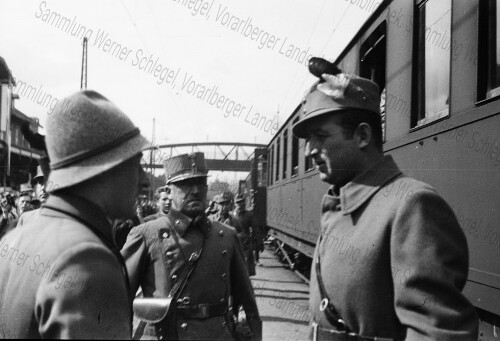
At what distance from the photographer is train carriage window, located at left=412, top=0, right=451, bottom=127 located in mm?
3604

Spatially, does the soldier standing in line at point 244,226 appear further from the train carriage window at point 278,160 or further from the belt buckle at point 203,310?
the belt buckle at point 203,310

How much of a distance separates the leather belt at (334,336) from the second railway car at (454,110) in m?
0.52

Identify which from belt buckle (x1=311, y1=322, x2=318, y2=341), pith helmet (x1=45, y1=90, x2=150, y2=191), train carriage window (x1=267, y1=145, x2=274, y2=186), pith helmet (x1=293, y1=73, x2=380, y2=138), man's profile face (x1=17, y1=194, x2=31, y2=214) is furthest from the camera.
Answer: train carriage window (x1=267, y1=145, x2=274, y2=186)

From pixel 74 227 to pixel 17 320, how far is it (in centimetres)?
28

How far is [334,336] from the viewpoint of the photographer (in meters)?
2.00

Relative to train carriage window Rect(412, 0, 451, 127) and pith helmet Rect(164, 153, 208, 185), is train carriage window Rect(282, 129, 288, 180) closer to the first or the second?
train carriage window Rect(412, 0, 451, 127)

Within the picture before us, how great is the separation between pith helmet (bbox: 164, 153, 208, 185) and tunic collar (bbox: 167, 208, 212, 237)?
1.35ft

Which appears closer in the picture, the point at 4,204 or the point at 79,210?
the point at 79,210

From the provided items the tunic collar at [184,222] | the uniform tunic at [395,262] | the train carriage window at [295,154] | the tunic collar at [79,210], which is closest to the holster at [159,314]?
the tunic collar at [184,222]

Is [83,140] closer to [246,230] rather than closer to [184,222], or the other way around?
[184,222]

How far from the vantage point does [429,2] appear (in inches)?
155

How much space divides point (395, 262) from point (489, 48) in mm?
1818

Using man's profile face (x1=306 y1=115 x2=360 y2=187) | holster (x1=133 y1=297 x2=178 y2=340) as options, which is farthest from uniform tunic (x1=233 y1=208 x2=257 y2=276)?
man's profile face (x1=306 y1=115 x2=360 y2=187)

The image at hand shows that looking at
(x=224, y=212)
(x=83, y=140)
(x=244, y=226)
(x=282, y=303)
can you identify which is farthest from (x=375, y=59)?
(x=244, y=226)
